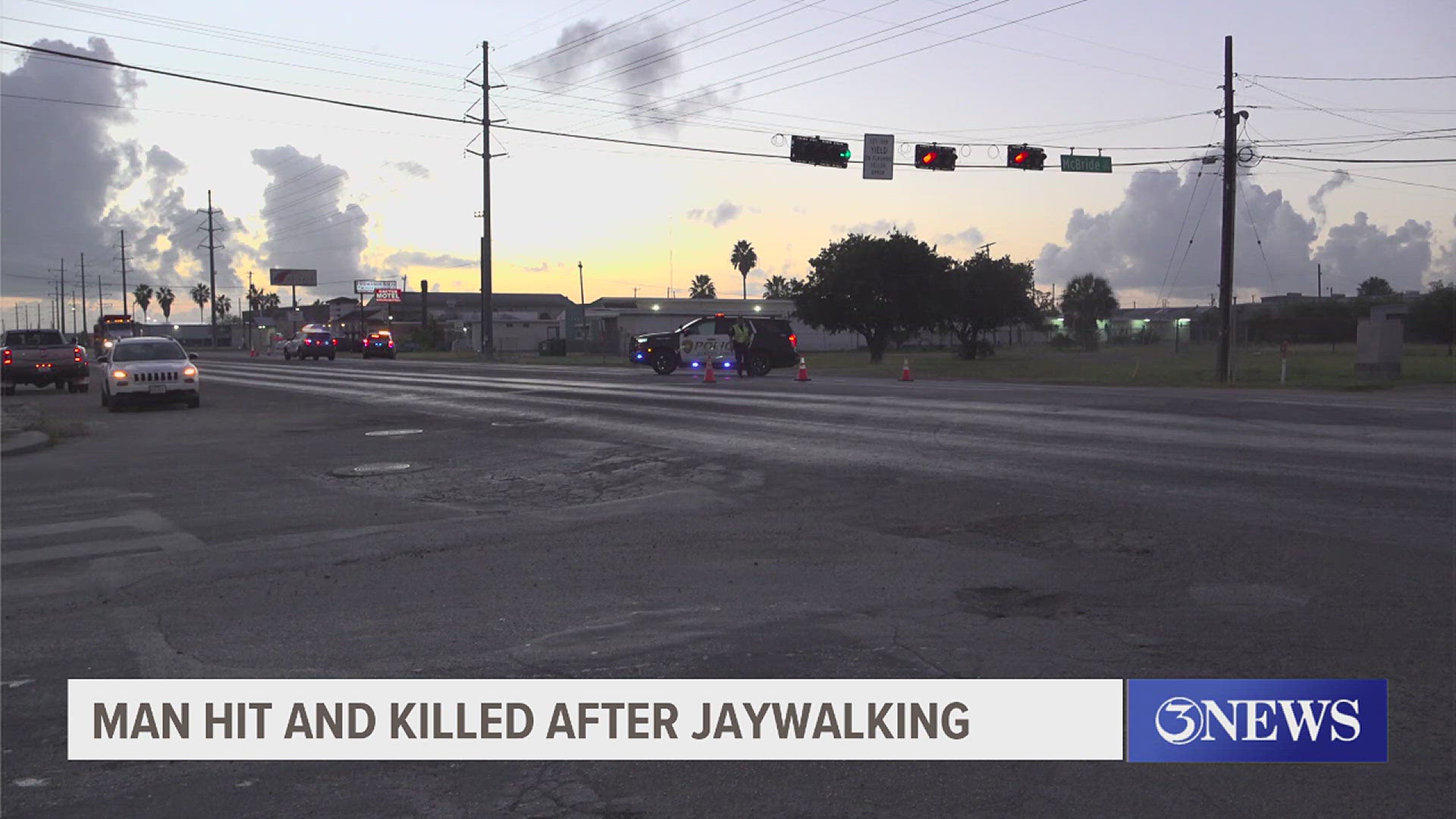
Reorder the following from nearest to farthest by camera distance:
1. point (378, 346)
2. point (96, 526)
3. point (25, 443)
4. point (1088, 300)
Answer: point (96, 526), point (25, 443), point (378, 346), point (1088, 300)

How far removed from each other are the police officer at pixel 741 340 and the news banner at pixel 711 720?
28616 millimetres

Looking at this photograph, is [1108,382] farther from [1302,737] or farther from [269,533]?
[1302,737]

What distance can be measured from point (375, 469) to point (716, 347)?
21.2 m

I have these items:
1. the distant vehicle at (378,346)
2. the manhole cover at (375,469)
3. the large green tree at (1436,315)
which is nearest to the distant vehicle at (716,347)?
the manhole cover at (375,469)

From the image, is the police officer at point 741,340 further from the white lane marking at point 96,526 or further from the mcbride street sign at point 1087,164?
the white lane marking at point 96,526

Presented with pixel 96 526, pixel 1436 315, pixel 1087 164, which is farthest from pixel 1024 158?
pixel 1436 315

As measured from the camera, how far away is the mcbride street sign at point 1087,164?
110ft

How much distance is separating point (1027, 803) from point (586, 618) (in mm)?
3219

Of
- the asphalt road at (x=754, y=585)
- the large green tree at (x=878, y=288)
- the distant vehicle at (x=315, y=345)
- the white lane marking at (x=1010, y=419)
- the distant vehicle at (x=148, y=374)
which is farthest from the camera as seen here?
the distant vehicle at (x=315, y=345)

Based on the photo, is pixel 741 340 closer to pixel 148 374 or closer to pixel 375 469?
pixel 148 374

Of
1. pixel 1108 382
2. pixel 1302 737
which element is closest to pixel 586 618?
pixel 1302 737

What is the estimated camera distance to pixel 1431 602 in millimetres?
6699

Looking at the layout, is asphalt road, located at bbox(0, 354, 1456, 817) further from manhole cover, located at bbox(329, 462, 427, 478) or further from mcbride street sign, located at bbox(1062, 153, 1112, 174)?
mcbride street sign, located at bbox(1062, 153, 1112, 174)

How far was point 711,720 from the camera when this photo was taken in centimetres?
495
